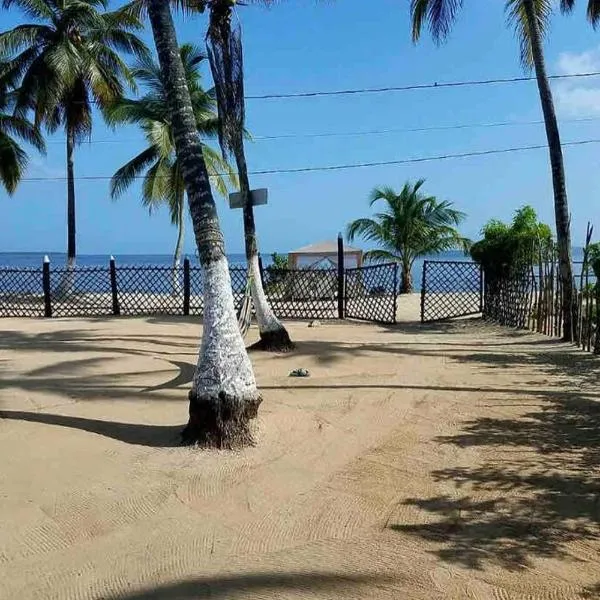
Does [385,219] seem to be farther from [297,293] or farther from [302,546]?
[302,546]

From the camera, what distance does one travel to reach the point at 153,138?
2233cm

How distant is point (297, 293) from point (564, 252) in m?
8.46

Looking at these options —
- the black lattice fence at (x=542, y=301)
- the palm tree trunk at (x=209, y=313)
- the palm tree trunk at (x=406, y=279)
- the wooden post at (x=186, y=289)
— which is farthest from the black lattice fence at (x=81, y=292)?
the palm tree trunk at (x=209, y=313)

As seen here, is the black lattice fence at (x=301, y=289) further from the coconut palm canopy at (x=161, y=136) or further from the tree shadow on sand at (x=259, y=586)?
the tree shadow on sand at (x=259, y=586)

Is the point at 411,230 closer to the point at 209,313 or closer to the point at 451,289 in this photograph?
the point at 451,289

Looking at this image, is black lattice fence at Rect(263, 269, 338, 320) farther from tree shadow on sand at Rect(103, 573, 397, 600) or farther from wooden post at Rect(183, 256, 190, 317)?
tree shadow on sand at Rect(103, 573, 397, 600)

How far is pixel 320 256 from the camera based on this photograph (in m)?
24.0

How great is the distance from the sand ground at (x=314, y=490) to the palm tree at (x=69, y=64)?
16892mm

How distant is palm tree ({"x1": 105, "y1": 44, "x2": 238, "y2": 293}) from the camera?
2261 centimetres

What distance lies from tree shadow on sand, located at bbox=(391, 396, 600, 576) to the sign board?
216 inches

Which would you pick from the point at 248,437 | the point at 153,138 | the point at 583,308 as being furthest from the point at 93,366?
the point at 153,138

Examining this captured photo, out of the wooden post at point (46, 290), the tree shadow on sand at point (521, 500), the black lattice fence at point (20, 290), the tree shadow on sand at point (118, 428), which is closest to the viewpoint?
the tree shadow on sand at point (521, 500)

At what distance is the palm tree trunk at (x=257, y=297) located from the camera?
981cm

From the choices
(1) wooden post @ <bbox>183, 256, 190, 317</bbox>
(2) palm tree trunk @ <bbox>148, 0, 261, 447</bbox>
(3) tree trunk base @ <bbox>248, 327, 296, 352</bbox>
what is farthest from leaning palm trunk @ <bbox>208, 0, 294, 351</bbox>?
(1) wooden post @ <bbox>183, 256, 190, 317</bbox>
